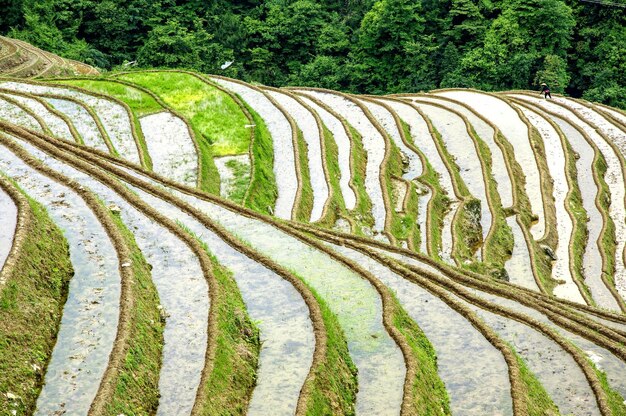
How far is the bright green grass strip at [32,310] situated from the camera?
1086cm

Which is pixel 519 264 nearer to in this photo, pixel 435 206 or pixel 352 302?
pixel 435 206

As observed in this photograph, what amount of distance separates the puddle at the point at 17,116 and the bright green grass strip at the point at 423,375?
1486 centimetres

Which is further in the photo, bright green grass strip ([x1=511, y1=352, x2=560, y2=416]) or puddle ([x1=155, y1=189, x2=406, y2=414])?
bright green grass strip ([x1=511, y1=352, x2=560, y2=416])

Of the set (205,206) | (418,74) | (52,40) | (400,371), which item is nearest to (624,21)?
(418,74)

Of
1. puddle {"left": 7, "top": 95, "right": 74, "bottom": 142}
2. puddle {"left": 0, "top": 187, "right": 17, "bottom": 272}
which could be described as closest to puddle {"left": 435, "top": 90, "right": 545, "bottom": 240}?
puddle {"left": 7, "top": 95, "right": 74, "bottom": 142}

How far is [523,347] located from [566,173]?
61.2ft

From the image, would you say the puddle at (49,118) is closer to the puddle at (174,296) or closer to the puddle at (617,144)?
the puddle at (174,296)

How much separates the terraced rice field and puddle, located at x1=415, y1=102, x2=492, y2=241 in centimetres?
15

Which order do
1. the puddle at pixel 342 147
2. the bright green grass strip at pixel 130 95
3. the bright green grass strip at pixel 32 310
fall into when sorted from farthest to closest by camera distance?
the bright green grass strip at pixel 130 95, the puddle at pixel 342 147, the bright green grass strip at pixel 32 310

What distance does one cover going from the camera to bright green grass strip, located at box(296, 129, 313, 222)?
24106 mm

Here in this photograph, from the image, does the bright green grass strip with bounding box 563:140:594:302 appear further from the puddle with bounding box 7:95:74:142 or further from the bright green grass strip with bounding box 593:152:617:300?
the puddle with bounding box 7:95:74:142

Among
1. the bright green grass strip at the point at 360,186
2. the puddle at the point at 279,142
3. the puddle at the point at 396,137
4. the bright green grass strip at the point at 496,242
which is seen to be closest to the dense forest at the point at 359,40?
the puddle at the point at 279,142

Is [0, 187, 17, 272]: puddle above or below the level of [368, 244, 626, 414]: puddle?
above

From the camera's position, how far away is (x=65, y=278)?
45.2ft
